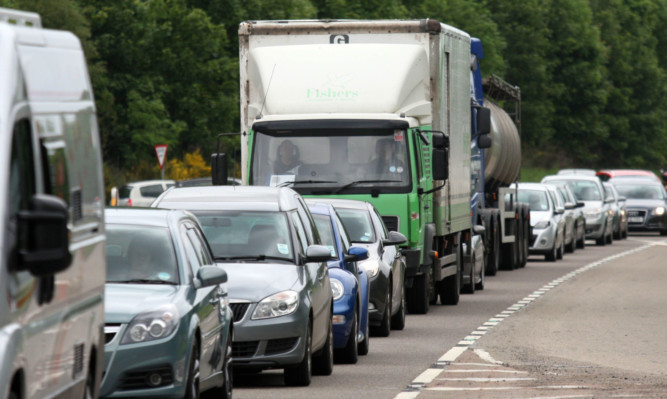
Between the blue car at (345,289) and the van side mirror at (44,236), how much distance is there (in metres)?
7.87

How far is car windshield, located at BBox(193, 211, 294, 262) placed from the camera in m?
13.4

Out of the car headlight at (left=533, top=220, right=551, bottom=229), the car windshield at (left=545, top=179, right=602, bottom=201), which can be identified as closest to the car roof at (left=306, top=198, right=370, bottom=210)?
the car headlight at (left=533, top=220, right=551, bottom=229)

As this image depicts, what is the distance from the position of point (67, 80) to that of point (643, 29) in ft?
350

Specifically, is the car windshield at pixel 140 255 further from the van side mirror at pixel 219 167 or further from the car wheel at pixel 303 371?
the van side mirror at pixel 219 167

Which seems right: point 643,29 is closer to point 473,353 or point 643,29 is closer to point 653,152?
point 653,152

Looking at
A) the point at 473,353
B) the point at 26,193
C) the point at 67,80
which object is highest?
the point at 67,80

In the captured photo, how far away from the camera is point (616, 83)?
355 ft

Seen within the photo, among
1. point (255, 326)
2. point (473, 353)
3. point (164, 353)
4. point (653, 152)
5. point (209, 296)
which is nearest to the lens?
point (164, 353)

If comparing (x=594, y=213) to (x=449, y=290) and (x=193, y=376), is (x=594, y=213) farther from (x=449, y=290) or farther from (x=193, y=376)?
(x=193, y=376)

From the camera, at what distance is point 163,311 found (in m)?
10.1

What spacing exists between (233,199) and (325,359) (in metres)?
1.50

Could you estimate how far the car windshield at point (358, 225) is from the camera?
61.2 feet

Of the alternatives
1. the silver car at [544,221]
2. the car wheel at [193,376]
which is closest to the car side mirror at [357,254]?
the car wheel at [193,376]

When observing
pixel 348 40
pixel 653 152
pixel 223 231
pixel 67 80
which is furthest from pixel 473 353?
pixel 653 152
